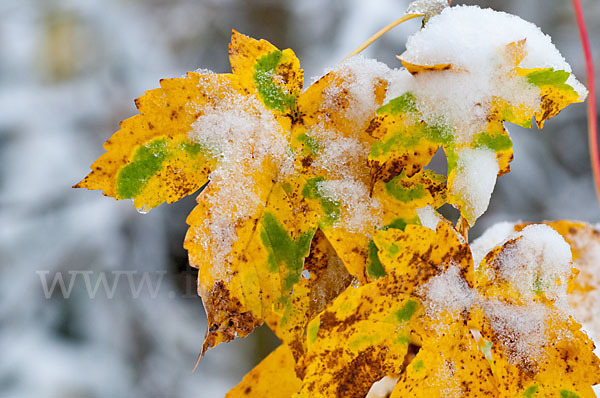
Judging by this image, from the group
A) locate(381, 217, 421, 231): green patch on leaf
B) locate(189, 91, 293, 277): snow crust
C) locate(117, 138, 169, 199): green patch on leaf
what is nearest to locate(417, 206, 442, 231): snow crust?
locate(381, 217, 421, 231): green patch on leaf

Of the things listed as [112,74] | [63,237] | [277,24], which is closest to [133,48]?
[112,74]

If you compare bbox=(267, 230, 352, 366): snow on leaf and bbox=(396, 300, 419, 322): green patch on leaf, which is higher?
bbox=(267, 230, 352, 366): snow on leaf

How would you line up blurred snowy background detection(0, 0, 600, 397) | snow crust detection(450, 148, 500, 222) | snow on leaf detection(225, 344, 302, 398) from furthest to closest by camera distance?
blurred snowy background detection(0, 0, 600, 397) < snow on leaf detection(225, 344, 302, 398) < snow crust detection(450, 148, 500, 222)

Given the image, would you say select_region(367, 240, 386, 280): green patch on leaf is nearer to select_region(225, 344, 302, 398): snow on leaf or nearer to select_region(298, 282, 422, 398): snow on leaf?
select_region(298, 282, 422, 398): snow on leaf

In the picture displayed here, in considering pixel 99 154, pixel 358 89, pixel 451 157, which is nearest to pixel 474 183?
pixel 451 157

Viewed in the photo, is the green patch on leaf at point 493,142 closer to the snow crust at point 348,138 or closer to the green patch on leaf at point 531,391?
the snow crust at point 348,138

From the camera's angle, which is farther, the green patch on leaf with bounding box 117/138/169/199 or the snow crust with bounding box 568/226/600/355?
the snow crust with bounding box 568/226/600/355

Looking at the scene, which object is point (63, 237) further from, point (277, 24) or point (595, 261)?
point (595, 261)
